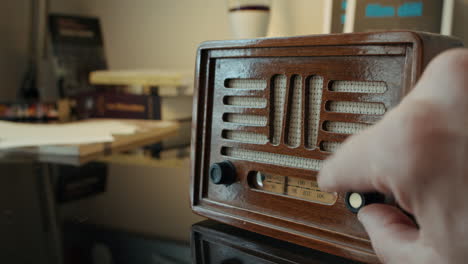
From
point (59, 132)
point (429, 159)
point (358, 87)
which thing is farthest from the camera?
point (59, 132)

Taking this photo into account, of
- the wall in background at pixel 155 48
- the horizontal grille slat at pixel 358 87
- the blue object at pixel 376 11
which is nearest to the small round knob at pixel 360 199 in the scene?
the horizontal grille slat at pixel 358 87

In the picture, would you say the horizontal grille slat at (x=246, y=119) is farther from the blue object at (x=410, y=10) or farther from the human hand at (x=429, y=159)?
the blue object at (x=410, y=10)

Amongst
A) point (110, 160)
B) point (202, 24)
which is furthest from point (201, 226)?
point (202, 24)

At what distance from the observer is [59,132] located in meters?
1.35

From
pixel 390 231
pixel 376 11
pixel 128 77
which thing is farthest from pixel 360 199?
pixel 128 77

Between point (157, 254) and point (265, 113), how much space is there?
229 millimetres

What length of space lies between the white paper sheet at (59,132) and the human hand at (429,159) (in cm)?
98

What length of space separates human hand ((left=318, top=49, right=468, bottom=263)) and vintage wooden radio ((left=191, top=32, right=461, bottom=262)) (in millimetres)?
154

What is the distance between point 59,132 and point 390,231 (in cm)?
114

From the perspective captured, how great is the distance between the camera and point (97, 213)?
28.6 inches

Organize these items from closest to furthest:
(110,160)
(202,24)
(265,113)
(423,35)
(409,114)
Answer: (409,114) < (423,35) < (265,113) < (110,160) < (202,24)

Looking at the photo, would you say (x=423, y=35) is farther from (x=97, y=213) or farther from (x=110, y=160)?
(x=110, y=160)

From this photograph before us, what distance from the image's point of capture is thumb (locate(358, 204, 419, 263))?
39 cm

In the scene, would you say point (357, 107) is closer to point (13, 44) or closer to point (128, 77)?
point (128, 77)
